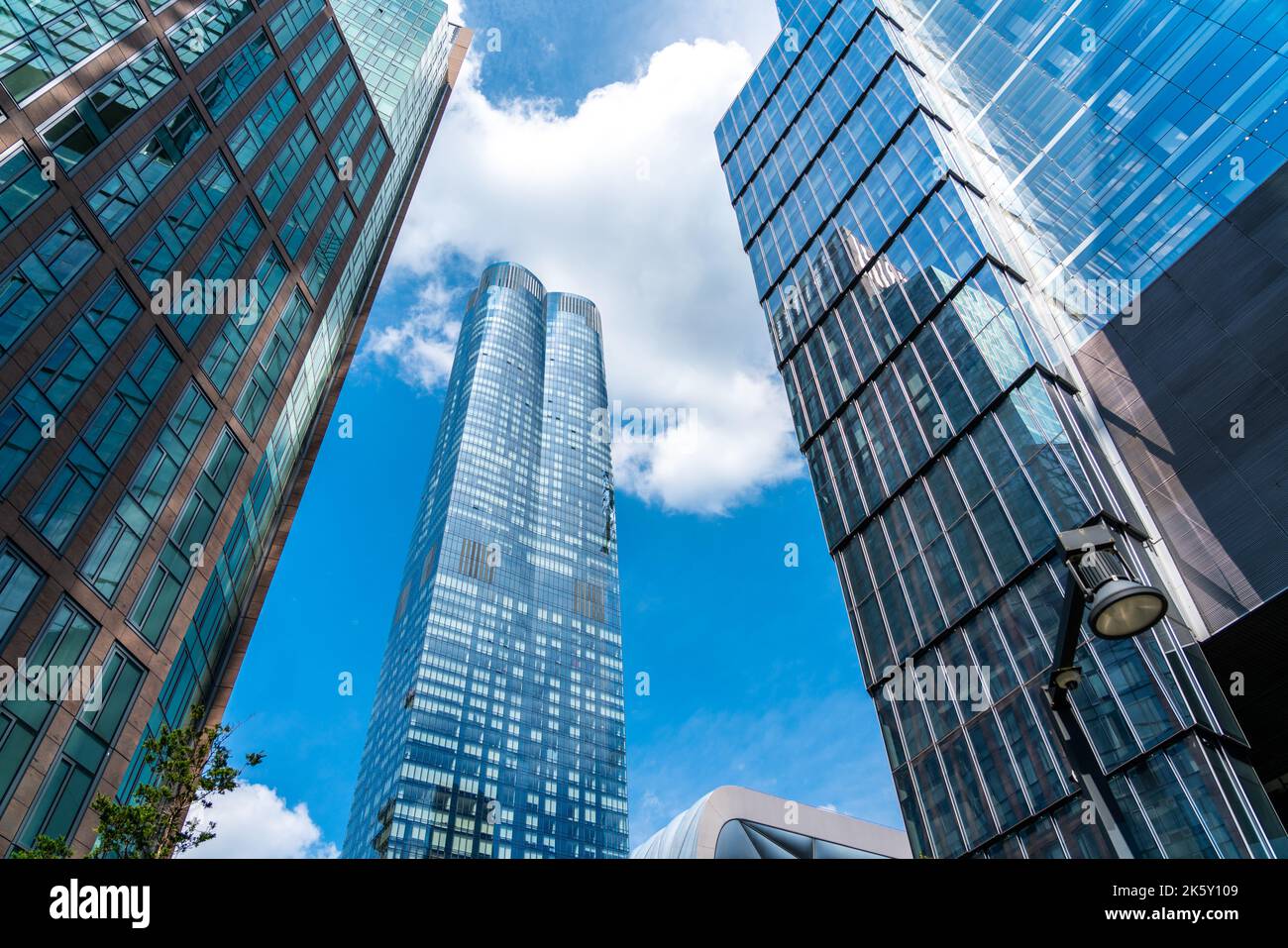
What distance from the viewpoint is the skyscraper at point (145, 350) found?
21.5 m

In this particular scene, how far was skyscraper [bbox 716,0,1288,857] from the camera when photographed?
25625mm

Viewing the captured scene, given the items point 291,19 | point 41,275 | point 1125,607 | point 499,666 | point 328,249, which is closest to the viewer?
point 1125,607

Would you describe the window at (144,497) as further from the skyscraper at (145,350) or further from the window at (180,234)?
the window at (180,234)

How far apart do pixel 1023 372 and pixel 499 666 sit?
418ft

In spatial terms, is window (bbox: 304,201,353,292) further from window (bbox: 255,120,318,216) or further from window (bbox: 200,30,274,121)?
window (bbox: 200,30,274,121)

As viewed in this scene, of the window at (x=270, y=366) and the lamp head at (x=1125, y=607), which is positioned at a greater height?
the window at (x=270, y=366)

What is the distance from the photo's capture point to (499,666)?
147875 mm

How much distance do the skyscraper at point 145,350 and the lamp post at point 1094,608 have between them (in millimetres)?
22107

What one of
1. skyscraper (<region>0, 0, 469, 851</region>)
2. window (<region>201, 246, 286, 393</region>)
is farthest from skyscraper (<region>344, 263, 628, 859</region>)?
window (<region>201, 246, 286, 393</region>)

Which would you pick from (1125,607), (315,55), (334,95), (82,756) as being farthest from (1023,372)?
(315,55)

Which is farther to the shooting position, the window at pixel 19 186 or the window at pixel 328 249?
the window at pixel 328 249

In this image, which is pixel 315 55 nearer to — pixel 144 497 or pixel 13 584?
pixel 144 497

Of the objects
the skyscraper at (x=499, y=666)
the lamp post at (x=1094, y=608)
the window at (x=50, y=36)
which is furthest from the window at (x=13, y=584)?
the skyscraper at (x=499, y=666)
